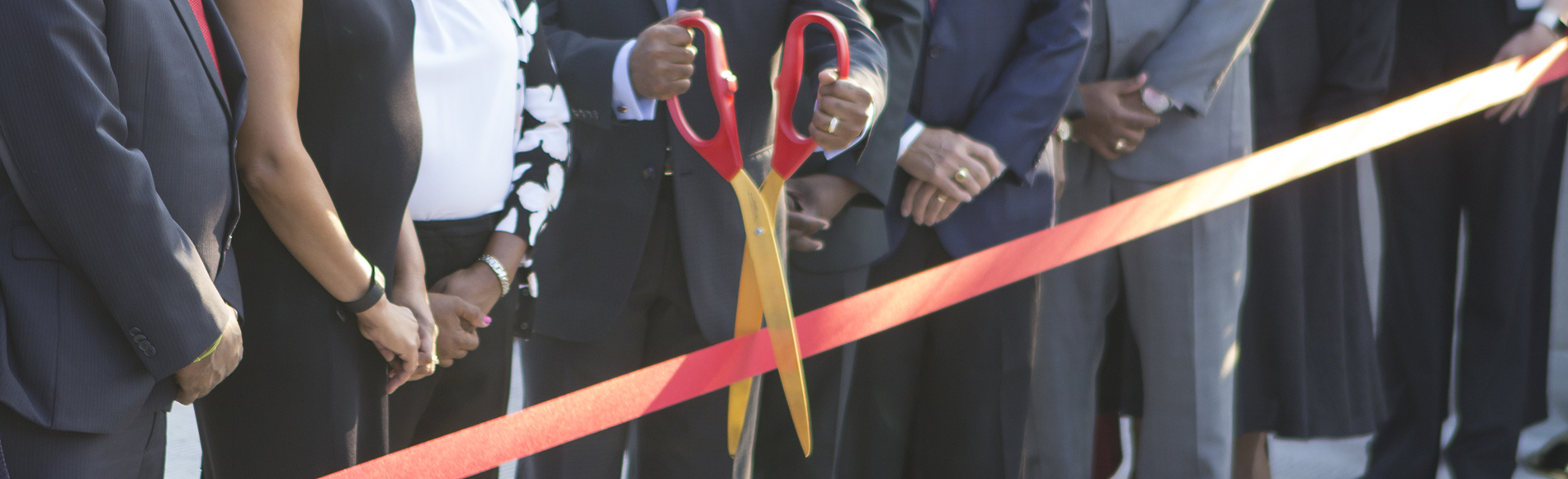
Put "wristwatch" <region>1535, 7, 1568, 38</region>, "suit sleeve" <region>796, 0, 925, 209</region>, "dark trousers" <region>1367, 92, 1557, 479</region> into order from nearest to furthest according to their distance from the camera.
A: "suit sleeve" <region>796, 0, 925, 209</region>
"wristwatch" <region>1535, 7, 1568, 38</region>
"dark trousers" <region>1367, 92, 1557, 479</region>

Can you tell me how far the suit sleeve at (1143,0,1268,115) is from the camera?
2252mm

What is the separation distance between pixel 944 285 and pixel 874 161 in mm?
254

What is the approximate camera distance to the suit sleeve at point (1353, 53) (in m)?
2.60

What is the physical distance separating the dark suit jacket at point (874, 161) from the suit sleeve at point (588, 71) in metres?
0.40

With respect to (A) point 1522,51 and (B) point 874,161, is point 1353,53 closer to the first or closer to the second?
(A) point 1522,51

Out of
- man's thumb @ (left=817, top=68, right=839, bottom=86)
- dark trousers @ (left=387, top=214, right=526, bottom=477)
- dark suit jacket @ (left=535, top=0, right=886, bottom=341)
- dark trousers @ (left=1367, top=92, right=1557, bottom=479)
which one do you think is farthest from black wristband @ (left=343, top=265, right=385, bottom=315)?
dark trousers @ (left=1367, top=92, right=1557, bottom=479)

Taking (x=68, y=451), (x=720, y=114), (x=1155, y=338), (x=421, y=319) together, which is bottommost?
(x=1155, y=338)

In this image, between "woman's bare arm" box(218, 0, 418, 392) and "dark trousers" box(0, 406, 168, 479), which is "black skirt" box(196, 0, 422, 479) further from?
"dark trousers" box(0, 406, 168, 479)

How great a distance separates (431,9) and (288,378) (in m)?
0.54

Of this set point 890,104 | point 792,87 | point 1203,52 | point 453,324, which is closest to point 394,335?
point 453,324

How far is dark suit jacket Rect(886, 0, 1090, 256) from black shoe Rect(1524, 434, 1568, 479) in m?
2.03

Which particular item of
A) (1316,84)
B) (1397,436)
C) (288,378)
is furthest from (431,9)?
(1397,436)

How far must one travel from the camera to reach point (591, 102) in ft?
5.35

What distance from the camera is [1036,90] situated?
2029 millimetres
